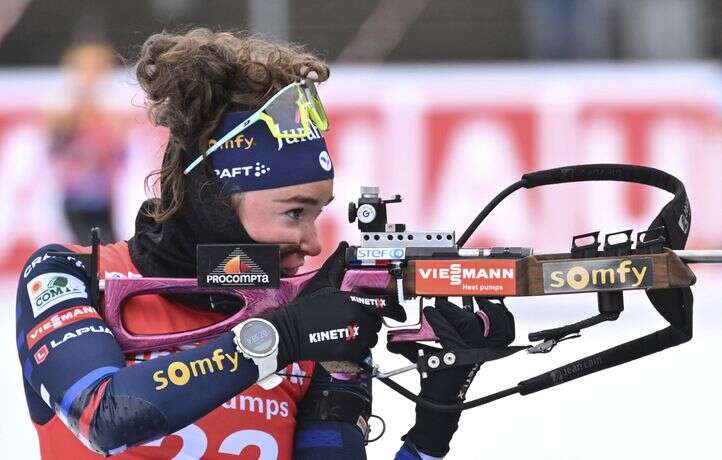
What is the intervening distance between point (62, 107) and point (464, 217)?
2.38m

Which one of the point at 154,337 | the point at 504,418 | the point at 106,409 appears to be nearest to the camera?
the point at 106,409

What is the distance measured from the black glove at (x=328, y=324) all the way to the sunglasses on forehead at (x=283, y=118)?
335 millimetres

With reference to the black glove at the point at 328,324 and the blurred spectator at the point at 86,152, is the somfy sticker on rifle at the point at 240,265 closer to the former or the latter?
the black glove at the point at 328,324

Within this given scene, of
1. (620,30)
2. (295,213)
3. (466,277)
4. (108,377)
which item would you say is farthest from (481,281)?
(620,30)

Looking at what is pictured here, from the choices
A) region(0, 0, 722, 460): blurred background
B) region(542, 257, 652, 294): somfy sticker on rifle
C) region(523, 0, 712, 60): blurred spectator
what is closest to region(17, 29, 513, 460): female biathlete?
region(542, 257, 652, 294): somfy sticker on rifle

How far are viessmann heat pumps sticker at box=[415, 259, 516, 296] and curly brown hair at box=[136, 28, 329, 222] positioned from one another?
0.50 m

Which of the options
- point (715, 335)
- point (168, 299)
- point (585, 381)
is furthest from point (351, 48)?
point (168, 299)

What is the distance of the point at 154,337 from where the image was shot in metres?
→ 2.27

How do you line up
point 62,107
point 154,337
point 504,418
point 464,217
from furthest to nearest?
point 62,107 < point 464,217 < point 504,418 < point 154,337

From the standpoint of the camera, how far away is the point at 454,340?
2.23 meters

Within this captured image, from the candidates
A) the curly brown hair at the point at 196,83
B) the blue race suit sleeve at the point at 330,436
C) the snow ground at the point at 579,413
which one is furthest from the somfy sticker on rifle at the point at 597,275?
the snow ground at the point at 579,413

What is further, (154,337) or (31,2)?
(31,2)

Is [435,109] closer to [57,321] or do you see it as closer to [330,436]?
[330,436]

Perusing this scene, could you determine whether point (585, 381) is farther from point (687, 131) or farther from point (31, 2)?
point (31, 2)
